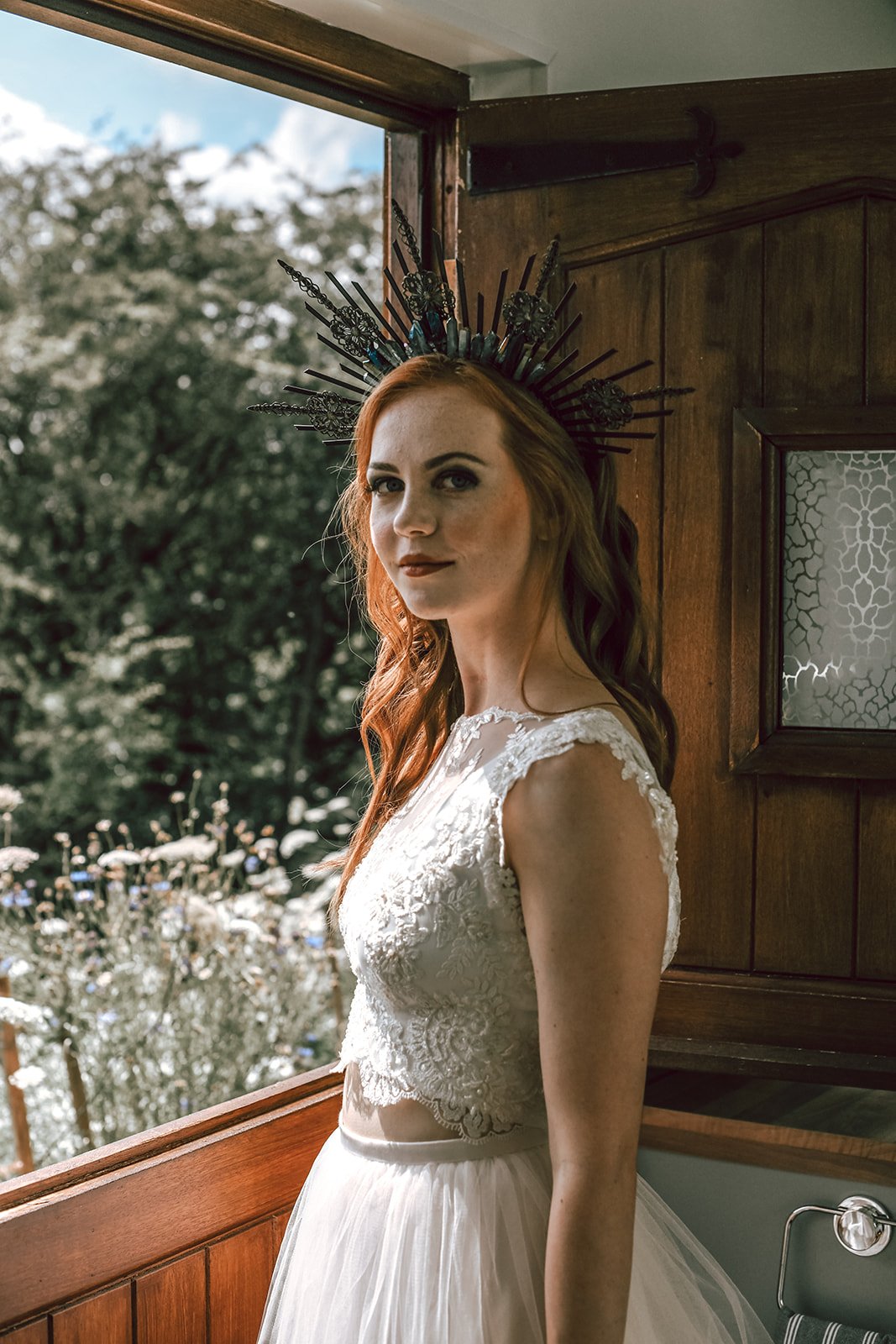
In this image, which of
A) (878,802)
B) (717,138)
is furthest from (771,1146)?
(717,138)

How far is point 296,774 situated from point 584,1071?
3655mm

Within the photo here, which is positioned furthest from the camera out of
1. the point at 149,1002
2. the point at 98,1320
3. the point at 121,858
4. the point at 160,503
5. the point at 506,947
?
the point at 160,503

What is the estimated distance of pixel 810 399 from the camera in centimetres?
165

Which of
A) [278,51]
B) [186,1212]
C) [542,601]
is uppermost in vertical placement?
[278,51]

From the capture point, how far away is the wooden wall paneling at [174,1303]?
65.1 inches

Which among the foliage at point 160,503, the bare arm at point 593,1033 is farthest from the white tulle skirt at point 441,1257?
the foliage at point 160,503

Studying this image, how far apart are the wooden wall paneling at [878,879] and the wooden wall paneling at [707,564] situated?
14cm

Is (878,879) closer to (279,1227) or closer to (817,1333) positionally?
(817,1333)

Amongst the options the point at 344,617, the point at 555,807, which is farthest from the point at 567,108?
the point at 344,617

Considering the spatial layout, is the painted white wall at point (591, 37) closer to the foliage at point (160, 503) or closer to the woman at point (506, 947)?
the woman at point (506, 947)

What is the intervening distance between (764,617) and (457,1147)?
79 cm

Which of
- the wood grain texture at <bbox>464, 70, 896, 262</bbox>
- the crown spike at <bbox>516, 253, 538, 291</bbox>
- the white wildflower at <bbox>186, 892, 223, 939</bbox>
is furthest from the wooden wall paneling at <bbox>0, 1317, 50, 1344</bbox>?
the wood grain texture at <bbox>464, 70, 896, 262</bbox>

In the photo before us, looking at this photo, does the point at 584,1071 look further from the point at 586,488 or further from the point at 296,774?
the point at 296,774

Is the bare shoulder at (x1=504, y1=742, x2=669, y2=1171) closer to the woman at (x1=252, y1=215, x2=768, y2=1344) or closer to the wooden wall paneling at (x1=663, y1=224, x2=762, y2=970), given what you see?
the woman at (x1=252, y1=215, x2=768, y2=1344)
